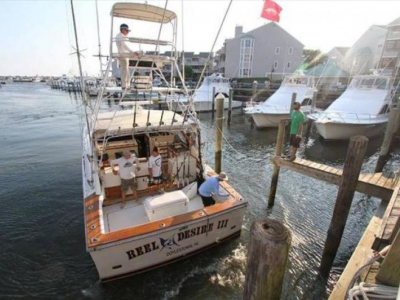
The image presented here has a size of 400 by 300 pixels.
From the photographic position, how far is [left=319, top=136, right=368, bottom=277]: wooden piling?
4547 mm

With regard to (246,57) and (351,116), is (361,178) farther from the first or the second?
(246,57)

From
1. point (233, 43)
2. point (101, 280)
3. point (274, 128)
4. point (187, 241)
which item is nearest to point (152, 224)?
point (187, 241)

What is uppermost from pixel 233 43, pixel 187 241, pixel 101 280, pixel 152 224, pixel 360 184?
pixel 233 43

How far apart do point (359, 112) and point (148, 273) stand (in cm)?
1690

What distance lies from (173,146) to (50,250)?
424 cm

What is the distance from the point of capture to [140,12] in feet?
19.0

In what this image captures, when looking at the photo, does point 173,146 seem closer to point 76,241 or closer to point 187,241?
point 187,241

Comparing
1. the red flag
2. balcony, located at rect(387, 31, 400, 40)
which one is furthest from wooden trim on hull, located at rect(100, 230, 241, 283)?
balcony, located at rect(387, 31, 400, 40)

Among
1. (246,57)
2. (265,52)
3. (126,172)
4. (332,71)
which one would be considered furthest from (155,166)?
(332,71)

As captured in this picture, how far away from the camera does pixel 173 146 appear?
7.16 metres

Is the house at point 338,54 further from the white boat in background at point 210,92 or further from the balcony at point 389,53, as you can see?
the white boat in background at point 210,92

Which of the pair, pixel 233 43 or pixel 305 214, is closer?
pixel 305 214

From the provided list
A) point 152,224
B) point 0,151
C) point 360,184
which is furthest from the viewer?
point 0,151

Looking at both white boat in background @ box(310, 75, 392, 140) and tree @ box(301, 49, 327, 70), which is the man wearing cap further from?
tree @ box(301, 49, 327, 70)
